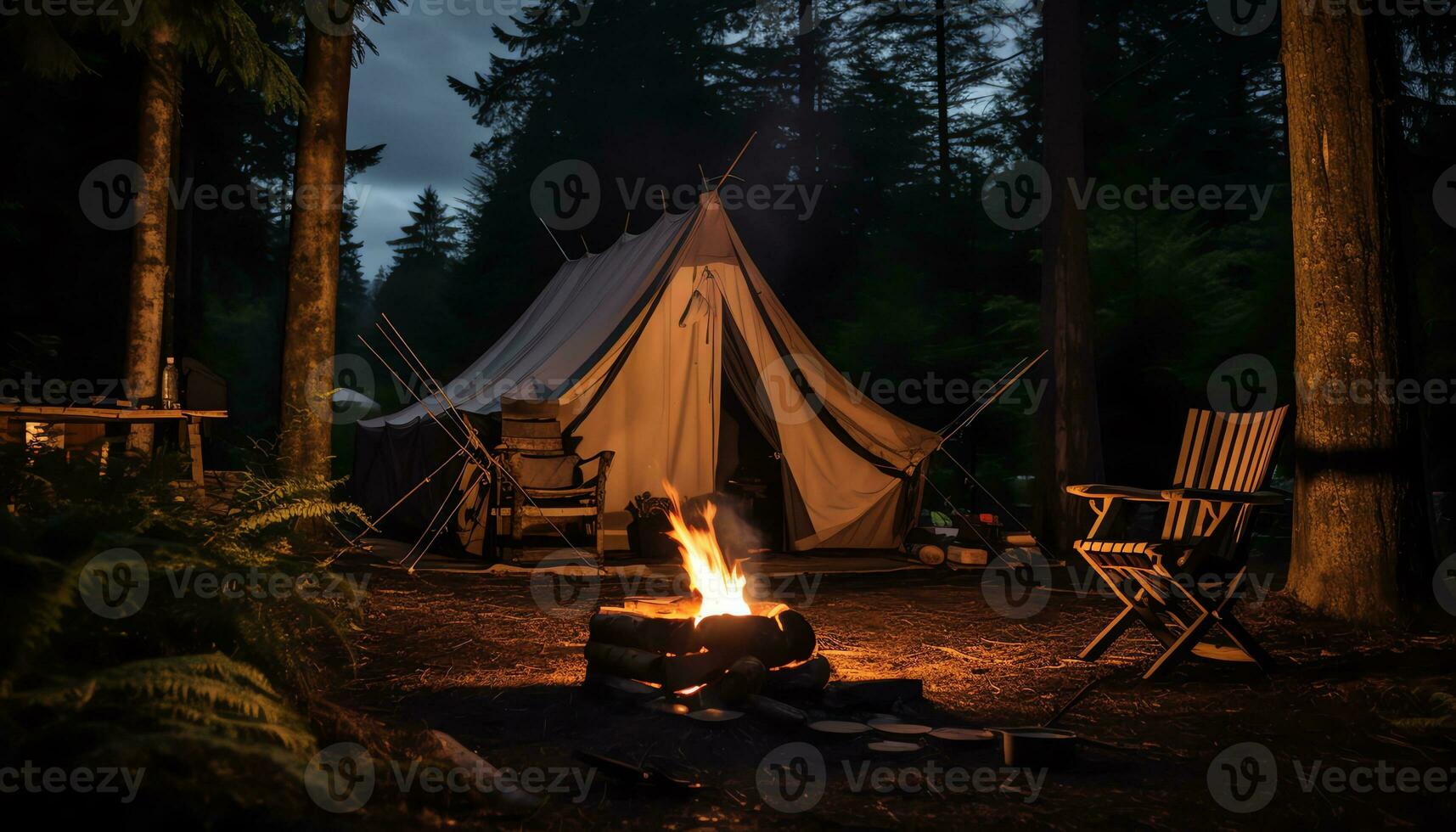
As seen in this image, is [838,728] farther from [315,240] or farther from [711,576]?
[315,240]

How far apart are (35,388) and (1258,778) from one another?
9171 mm

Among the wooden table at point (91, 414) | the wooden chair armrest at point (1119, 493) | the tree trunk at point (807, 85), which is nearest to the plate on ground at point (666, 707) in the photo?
the wooden chair armrest at point (1119, 493)

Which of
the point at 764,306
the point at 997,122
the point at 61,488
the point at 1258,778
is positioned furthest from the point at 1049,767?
the point at 997,122

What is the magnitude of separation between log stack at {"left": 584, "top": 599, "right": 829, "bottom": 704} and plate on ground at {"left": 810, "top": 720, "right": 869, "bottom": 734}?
0.28 meters

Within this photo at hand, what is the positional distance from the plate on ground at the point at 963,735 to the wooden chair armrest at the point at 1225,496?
1186 millimetres

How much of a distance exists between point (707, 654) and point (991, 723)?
36.4 inches

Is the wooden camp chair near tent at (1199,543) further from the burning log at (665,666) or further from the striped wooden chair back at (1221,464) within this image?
the burning log at (665,666)

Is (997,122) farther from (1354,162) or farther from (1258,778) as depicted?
(1258,778)

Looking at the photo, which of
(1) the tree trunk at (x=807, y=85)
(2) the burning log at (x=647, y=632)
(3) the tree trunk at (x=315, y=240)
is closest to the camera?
(2) the burning log at (x=647, y=632)

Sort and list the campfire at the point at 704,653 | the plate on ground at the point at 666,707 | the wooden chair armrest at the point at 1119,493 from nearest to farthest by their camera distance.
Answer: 1. the plate on ground at the point at 666,707
2. the campfire at the point at 704,653
3. the wooden chair armrest at the point at 1119,493

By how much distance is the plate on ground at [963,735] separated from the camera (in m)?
2.80

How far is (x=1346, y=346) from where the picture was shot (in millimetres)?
4352

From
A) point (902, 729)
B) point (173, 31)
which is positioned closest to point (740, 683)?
point (902, 729)

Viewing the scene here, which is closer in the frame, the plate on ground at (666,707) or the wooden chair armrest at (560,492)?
the plate on ground at (666,707)
